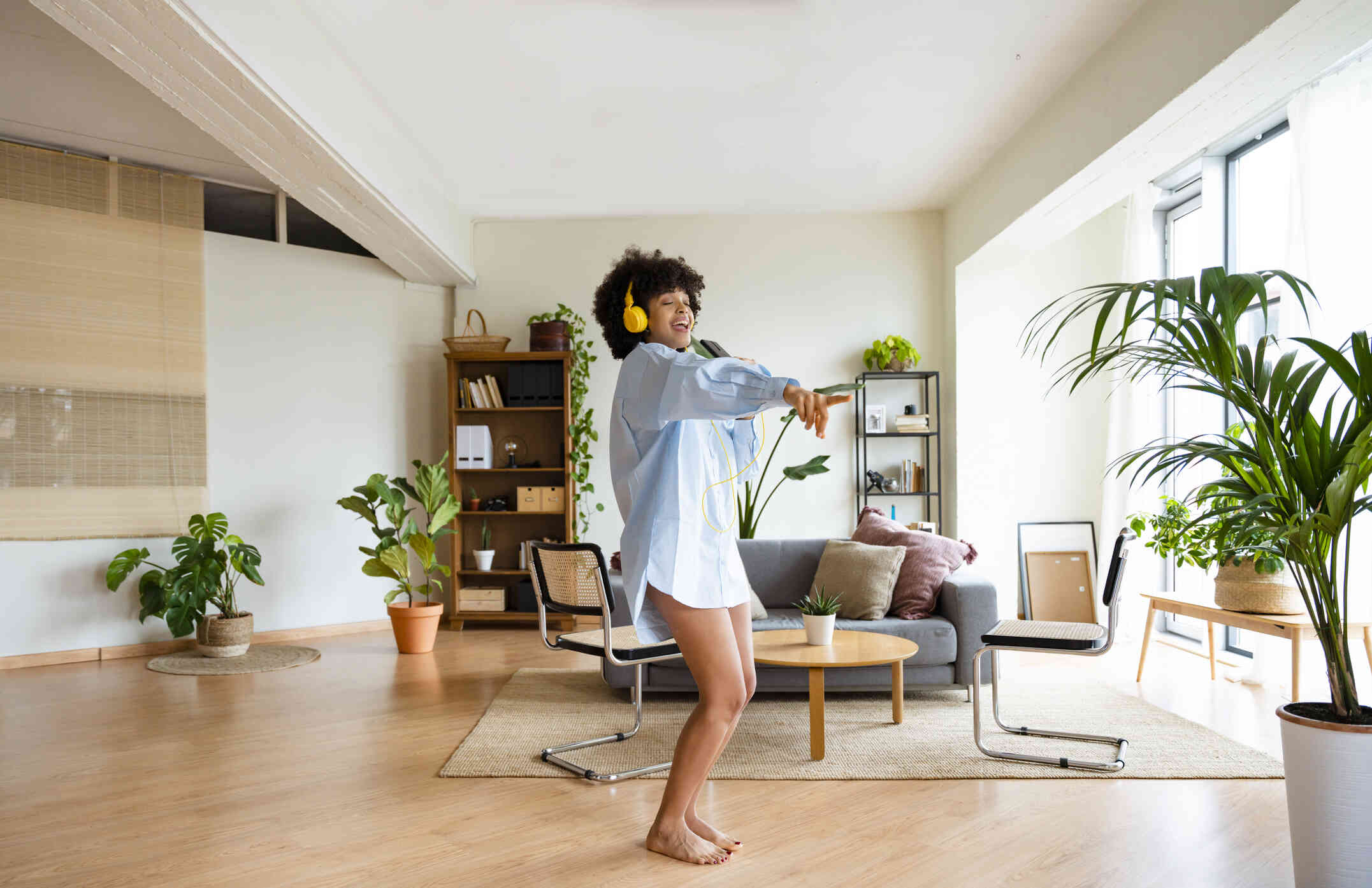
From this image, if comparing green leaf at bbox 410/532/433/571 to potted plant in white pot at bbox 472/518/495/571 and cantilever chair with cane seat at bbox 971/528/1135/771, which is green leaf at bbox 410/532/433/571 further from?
cantilever chair with cane seat at bbox 971/528/1135/771

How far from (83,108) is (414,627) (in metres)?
3.33

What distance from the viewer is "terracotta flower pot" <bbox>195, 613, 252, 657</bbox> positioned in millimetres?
5340

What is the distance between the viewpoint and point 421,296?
676cm

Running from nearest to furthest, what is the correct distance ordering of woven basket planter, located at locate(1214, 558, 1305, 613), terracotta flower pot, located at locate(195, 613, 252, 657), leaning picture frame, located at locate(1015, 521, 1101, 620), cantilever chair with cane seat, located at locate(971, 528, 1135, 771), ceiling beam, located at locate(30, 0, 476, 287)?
ceiling beam, located at locate(30, 0, 476, 287) → cantilever chair with cane seat, located at locate(971, 528, 1135, 771) → woven basket planter, located at locate(1214, 558, 1305, 613) → terracotta flower pot, located at locate(195, 613, 252, 657) → leaning picture frame, located at locate(1015, 521, 1101, 620)

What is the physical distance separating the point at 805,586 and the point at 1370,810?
2862 mm

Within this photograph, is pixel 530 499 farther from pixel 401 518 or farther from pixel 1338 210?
pixel 1338 210

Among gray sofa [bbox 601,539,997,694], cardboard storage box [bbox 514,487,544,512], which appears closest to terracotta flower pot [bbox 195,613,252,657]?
cardboard storage box [bbox 514,487,544,512]

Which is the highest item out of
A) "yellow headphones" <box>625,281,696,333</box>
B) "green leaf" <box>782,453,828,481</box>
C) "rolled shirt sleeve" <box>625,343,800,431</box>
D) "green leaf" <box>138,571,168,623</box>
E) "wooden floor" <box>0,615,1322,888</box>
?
"yellow headphones" <box>625,281,696,333</box>

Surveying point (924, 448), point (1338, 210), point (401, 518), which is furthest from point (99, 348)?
point (1338, 210)

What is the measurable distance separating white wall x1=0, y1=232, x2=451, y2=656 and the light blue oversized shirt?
447 centimetres

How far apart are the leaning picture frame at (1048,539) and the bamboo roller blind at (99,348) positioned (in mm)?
5396

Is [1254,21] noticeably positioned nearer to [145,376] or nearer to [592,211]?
[592,211]

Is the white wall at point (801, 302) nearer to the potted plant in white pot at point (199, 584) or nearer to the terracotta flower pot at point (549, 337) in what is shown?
the terracotta flower pot at point (549, 337)

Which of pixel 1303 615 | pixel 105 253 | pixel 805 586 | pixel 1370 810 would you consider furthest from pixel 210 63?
pixel 1303 615
